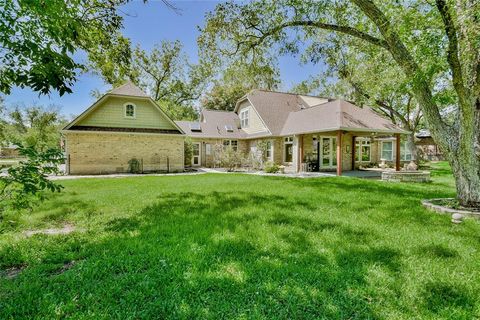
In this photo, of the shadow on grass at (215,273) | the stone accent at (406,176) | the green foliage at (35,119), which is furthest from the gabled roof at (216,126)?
the green foliage at (35,119)

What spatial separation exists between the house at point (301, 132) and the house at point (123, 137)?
11.5ft

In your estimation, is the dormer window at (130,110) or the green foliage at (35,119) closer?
the dormer window at (130,110)

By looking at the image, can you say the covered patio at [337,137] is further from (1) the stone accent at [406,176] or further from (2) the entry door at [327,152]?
(1) the stone accent at [406,176]

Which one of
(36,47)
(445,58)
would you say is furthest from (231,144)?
(36,47)

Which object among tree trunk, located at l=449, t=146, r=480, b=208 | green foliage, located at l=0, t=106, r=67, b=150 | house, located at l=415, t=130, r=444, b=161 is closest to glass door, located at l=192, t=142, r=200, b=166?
tree trunk, located at l=449, t=146, r=480, b=208

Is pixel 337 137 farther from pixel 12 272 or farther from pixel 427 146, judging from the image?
pixel 427 146

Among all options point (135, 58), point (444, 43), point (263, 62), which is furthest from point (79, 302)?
point (135, 58)

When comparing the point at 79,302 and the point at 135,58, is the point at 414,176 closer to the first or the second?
the point at 79,302

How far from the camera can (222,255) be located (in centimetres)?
406

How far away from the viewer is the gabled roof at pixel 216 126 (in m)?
23.8

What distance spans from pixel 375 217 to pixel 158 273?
514 centimetres

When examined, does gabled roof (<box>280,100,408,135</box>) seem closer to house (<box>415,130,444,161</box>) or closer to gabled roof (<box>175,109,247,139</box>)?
gabled roof (<box>175,109,247,139</box>)

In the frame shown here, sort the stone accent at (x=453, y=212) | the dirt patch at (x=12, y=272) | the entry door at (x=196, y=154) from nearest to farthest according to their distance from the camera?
the dirt patch at (x=12, y=272) → the stone accent at (x=453, y=212) → the entry door at (x=196, y=154)

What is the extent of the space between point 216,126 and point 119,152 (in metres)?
9.41
